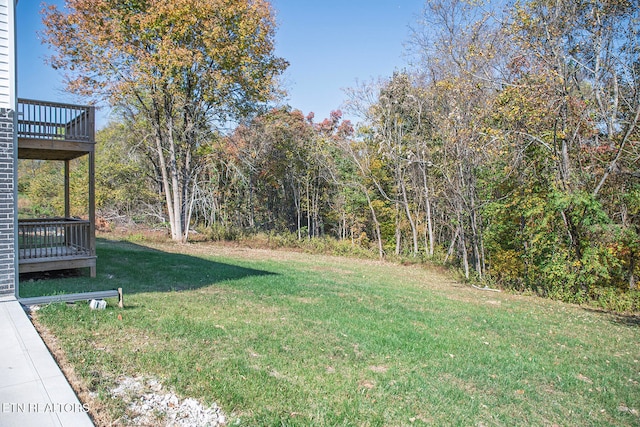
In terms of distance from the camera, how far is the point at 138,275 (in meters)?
9.09

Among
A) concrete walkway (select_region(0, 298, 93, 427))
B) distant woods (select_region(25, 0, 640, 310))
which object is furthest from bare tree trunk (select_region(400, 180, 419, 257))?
concrete walkway (select_region(0, 298, 93, 427))

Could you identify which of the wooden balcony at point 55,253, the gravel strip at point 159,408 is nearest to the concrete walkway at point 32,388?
the gravel strip at point 159,408

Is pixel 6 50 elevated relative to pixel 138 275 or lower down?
elevated

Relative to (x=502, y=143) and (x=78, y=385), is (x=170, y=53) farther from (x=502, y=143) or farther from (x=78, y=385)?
(x=78, y=385)

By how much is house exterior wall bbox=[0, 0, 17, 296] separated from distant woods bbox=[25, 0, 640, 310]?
31.1 ft

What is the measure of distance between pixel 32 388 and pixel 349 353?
9.87 ft

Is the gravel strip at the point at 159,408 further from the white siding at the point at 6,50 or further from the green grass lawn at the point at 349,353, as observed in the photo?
the white siding at the point at 6,50

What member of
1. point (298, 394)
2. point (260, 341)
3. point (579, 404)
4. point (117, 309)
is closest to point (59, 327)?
point (117, 309)

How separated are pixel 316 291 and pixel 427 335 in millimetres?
3306

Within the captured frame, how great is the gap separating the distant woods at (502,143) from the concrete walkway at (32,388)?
997cm

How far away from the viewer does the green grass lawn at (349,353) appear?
3525mm

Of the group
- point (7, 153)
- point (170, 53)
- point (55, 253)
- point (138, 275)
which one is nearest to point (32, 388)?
point (7, 153)

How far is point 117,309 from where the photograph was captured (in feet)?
18.6

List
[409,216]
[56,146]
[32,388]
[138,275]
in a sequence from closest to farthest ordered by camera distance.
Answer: [32,388], [56,146], [138,275], [409,216]
